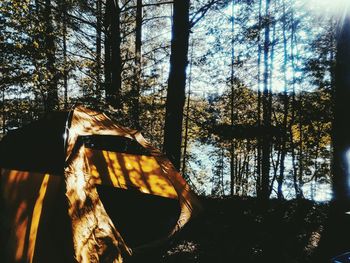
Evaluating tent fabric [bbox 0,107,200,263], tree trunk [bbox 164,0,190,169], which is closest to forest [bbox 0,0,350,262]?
tree trunk [bbox 164,0,190,169]

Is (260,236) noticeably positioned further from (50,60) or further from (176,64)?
(50,60)

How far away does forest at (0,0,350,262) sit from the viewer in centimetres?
757

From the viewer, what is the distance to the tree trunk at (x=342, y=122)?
557 cm

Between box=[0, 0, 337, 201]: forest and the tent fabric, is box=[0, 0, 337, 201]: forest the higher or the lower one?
the higher one

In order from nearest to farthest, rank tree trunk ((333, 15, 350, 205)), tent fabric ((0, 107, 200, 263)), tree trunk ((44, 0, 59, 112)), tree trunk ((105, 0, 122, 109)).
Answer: tent fabric ((0, 107, 200, 263))
tree trunk ((333, 15, 350, 205))
tree trunk ((44, 0, 59, 112))
tree trunk ((105, 0, 122, 109))

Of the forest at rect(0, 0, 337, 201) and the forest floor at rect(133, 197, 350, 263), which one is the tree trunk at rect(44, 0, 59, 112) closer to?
the forest at rect(0, 0, 337, 201)

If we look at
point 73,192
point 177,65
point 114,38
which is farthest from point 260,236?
point 114,38

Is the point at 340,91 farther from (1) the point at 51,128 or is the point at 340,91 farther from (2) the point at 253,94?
(2) the point at 253,94

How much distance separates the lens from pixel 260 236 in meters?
5.57

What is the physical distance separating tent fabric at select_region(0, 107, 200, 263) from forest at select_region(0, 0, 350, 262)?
1.54 m

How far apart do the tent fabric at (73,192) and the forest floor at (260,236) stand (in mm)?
527

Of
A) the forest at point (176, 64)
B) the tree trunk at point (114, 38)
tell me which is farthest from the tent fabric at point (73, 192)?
the tree trunk at point (114, 38)

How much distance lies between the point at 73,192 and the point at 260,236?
12.2 ft

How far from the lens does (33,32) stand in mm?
7504
